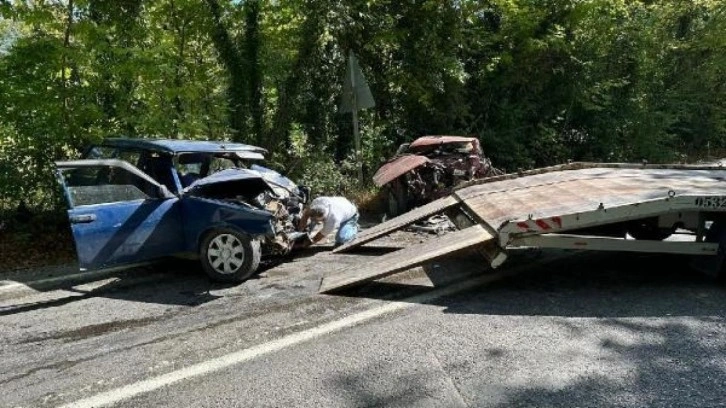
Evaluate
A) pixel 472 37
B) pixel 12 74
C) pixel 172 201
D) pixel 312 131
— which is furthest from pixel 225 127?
pixel 472 37

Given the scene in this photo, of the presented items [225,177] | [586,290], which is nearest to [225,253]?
[225,177]

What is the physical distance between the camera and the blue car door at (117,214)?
18.0ft

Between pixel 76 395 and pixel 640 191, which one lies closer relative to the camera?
pixel 76 395

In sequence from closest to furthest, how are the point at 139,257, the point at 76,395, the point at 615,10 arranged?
the point at 76,395, the point at 139,257, the point at 615,10

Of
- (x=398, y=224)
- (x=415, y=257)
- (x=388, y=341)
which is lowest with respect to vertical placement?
(x=388, y=341)

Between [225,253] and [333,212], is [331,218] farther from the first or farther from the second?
[225,253]

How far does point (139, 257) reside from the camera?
19.0 feet

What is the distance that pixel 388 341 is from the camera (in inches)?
164

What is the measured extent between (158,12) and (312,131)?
12.6 feet

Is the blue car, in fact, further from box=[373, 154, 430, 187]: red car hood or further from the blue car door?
box=[373, 154, 430, 187]: red car hood

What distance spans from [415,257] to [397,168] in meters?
3.67

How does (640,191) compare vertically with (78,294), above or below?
above

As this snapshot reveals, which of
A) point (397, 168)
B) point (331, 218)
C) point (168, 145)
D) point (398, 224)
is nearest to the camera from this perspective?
point (168, 145)

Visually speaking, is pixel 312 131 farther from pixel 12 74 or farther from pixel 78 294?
pixel 78 294
